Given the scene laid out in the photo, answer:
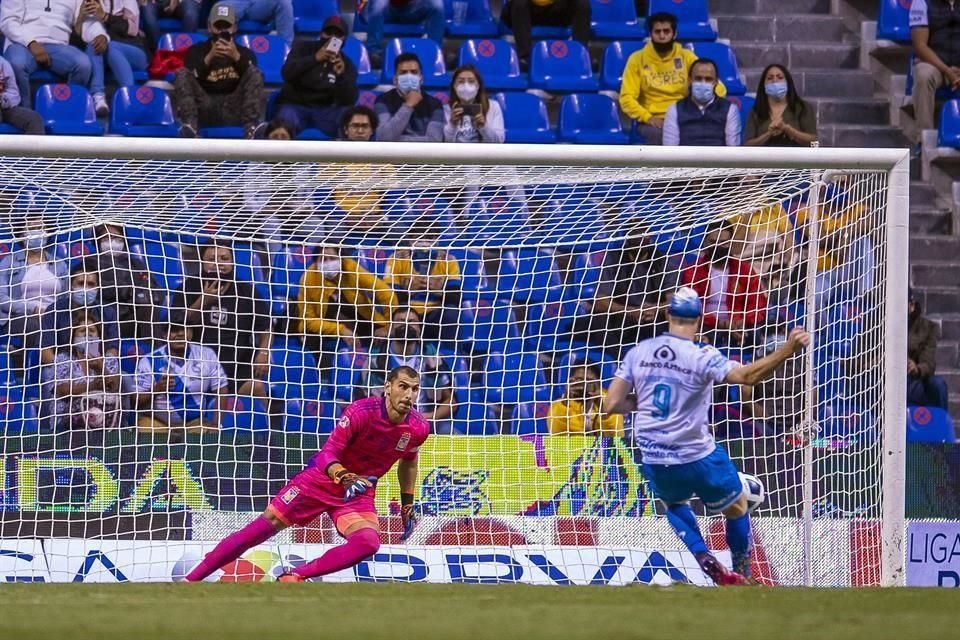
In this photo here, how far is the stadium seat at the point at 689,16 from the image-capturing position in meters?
10.7

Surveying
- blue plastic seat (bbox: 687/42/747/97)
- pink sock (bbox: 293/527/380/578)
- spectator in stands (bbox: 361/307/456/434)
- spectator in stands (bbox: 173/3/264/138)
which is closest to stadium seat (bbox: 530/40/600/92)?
blue plastic seat (bbox: 687/42/747/97)

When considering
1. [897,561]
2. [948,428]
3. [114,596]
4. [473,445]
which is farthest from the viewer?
[948,428]

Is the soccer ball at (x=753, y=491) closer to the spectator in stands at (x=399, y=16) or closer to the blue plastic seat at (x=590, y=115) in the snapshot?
the blue plastic seat at (x=590, y=115)

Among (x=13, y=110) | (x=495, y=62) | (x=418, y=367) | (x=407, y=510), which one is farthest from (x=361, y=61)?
(x=407, y=510)

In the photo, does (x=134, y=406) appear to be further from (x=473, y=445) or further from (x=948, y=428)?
(x=948, y=428)

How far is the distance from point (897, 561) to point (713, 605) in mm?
1860

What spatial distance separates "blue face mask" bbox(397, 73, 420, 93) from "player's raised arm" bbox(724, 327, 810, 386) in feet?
13.4

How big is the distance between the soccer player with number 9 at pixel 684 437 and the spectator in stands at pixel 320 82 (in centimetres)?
379

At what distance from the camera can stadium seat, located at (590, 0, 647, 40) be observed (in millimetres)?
10789

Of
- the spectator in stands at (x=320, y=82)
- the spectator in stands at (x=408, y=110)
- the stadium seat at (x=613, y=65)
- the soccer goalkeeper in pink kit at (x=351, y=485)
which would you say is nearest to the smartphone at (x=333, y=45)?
the spectator in stands at (x=320, y=82)

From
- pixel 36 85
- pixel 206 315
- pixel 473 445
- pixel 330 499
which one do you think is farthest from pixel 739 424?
pixel 36 85

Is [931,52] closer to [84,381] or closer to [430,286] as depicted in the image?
[430,286]

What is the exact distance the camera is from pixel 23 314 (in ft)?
23.9

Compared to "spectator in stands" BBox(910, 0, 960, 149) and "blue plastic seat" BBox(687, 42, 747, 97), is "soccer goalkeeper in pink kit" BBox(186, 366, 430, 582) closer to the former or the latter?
"blue plastic seat" BBox(687, 42, 747, 97)
